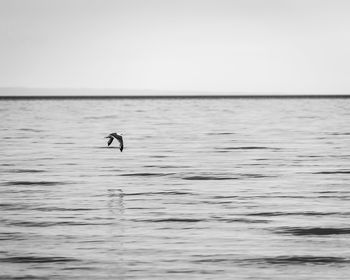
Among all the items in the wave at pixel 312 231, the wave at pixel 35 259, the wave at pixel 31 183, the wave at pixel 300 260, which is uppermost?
the wave at pixel 300 260

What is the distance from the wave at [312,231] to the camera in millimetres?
19812

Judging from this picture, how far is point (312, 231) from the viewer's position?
20.1 m

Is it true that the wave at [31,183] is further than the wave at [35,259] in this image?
Yes

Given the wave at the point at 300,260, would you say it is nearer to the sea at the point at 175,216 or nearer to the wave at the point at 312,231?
the sea at the point at 175,216

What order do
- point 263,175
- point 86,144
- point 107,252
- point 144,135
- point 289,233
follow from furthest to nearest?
point 144,135 < point 86,144 < point 263,175 < point 289,233 < point 107,252

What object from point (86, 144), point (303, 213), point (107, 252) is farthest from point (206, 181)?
point (86, 144)

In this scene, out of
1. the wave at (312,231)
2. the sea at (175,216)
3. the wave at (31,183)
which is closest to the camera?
the sea at (175,216)

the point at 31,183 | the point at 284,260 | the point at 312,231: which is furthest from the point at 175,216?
the point at 31,183

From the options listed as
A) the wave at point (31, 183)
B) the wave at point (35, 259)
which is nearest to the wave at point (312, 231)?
the wave at point (35, 259)

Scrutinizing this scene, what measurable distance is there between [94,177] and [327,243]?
599 inches

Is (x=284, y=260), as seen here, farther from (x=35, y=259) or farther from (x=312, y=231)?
(x=35, y=259)

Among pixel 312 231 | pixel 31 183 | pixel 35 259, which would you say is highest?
pixel 312 231

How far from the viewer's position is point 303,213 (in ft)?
75.2

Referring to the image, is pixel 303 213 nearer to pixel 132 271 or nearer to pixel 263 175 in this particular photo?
pixel 132 271
